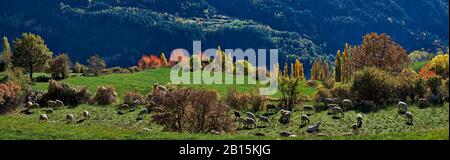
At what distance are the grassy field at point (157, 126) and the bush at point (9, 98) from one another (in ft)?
22.2

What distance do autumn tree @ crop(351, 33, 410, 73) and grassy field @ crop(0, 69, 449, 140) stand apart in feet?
37.9

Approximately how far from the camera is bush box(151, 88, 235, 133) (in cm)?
4203

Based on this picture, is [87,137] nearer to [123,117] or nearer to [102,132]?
[102,132]

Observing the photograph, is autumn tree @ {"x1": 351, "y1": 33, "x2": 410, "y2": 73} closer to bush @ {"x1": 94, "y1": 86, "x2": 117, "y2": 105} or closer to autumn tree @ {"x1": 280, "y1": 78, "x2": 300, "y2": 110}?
autumn tree @ {"x1": 280, "y1": 78, "x2": 300, "y2": 110}

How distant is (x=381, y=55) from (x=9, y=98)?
56.1 metres

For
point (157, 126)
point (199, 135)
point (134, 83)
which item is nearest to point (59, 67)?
point (134, 83)

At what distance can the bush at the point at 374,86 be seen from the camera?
68.2 metres

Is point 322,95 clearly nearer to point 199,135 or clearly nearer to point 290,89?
point 290,89

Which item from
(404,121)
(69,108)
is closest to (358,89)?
(404,121)

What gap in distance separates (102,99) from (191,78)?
3695 cm

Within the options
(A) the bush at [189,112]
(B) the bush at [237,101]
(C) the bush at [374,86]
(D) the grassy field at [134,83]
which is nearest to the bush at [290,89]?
(B) the bush at [237,101]

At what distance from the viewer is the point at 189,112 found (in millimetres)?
42156

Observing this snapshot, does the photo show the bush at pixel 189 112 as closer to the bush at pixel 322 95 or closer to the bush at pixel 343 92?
the bush at pixel 343 92

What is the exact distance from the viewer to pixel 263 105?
241ft
